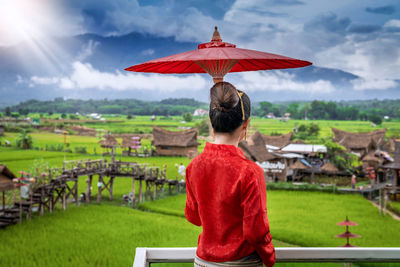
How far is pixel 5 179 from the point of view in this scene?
330 inches

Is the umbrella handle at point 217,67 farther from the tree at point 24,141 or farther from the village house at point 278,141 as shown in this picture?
the village house at point 278,141

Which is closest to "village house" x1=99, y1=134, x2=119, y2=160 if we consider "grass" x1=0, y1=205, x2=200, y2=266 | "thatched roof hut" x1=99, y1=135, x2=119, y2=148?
"thatched roof hut" x1=99, y1=135, x2=119, y2=148

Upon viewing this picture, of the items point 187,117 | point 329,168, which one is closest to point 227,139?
point 329,168

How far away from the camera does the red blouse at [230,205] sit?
167cm

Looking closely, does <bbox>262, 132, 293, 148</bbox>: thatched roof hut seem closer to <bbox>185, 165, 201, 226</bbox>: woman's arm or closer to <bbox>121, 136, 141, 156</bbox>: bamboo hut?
<bbox>121, 136, 141, 156</bbox>: bamboo hut

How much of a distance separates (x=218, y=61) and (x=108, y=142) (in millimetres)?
14430

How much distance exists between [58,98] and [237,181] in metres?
17.9

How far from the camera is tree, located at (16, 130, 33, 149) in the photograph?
13808mm

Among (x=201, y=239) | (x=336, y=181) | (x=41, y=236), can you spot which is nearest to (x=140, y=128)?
(x=336, y=181)

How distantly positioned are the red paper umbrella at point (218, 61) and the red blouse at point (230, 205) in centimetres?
38

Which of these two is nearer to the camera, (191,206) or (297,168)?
(191,206)

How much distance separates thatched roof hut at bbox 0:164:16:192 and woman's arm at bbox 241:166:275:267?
25.3 feet

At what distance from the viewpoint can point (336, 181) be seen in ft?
49.6

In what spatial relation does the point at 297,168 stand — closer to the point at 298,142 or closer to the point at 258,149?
the point at 258,149
